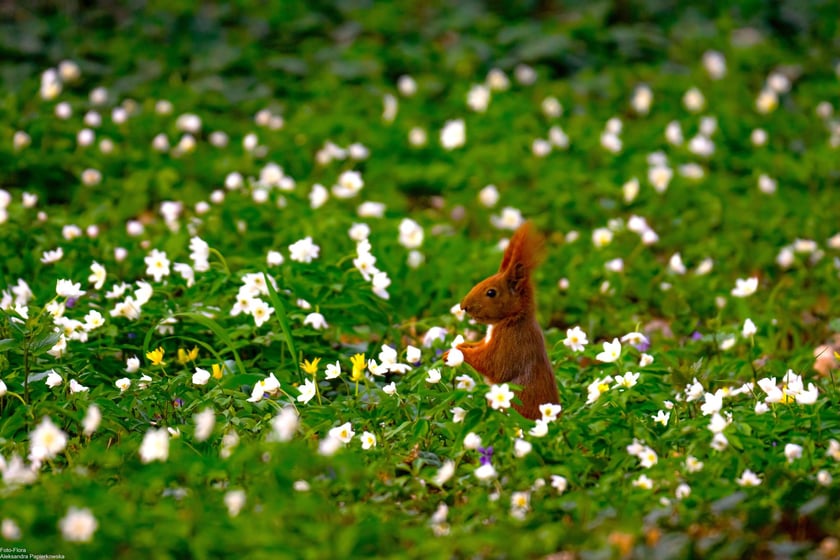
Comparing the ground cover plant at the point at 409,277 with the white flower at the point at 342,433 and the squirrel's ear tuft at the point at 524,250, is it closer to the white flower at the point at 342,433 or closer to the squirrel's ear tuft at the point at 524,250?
the white flower at the point at 342,433

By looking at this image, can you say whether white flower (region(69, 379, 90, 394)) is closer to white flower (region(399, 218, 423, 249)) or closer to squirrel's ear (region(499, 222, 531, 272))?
squirrel's ear (region(499, 222, 531, 272))

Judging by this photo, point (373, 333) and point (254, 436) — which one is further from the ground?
point (254, 436)

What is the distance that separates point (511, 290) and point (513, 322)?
0.36 feet

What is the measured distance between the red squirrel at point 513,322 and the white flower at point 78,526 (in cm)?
158

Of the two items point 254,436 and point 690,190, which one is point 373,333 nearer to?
point 254,436

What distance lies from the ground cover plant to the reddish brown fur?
14 cm

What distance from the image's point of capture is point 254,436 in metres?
3.57

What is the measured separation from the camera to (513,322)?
381cm

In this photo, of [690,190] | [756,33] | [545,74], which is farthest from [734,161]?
[756,33]

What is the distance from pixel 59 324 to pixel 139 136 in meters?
3.06

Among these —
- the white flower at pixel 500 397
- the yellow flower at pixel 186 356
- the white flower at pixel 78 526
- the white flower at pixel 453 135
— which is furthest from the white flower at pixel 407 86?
the white flower at pixel 78 526

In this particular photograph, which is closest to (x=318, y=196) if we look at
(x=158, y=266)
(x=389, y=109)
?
(x=158, y=266)

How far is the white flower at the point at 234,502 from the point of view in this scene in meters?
2.72

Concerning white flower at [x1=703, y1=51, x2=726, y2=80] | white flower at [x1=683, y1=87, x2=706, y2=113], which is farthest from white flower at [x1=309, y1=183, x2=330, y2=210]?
white flower at [x1=703, y1=51, x2=726, y2=80]
